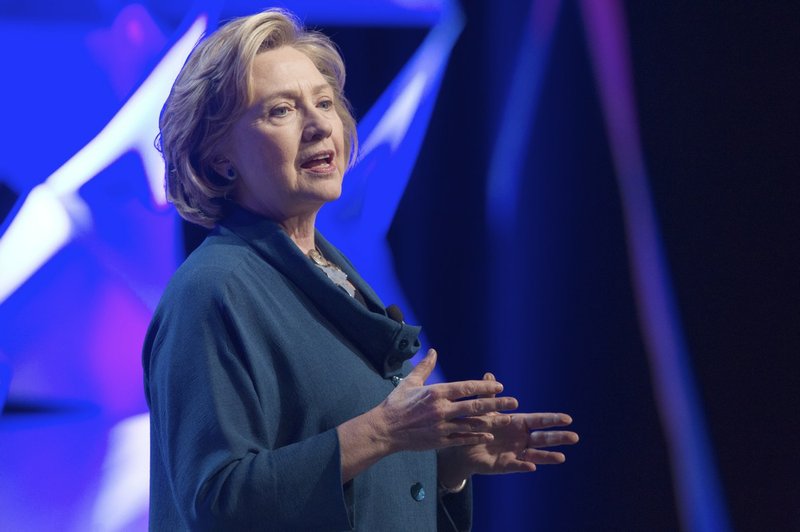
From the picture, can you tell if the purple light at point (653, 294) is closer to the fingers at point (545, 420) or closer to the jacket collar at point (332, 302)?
the fingers at point (545, 420)

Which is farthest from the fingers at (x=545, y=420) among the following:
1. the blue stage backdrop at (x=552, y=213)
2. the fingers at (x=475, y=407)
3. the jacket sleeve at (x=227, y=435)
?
the blue stage backdrop at (x=552, y=213)

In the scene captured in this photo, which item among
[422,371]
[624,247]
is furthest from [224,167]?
[624,247]

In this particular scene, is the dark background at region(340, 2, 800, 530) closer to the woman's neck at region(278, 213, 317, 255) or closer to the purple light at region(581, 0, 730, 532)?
the purple light at region(581, 0, 730, 532)

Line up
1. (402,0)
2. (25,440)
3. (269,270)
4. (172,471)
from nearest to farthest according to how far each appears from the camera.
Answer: (172,471), (269,270), (25,440), (402,0)

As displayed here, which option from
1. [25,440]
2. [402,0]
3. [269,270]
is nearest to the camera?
[269,270]

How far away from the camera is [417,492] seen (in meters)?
1.16

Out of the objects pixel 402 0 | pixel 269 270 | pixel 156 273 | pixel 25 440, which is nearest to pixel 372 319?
pixel 269 270

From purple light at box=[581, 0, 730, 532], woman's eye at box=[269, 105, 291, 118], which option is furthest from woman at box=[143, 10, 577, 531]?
purple light at box=[581, 0, 730, 532]

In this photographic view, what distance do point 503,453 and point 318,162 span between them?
0.49 meters

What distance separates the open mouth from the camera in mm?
1224

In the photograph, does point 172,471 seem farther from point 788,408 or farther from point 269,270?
point 788,408

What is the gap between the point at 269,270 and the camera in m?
1.14

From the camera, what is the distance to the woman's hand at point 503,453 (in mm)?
1264

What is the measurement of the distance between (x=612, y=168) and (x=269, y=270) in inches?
52.6
